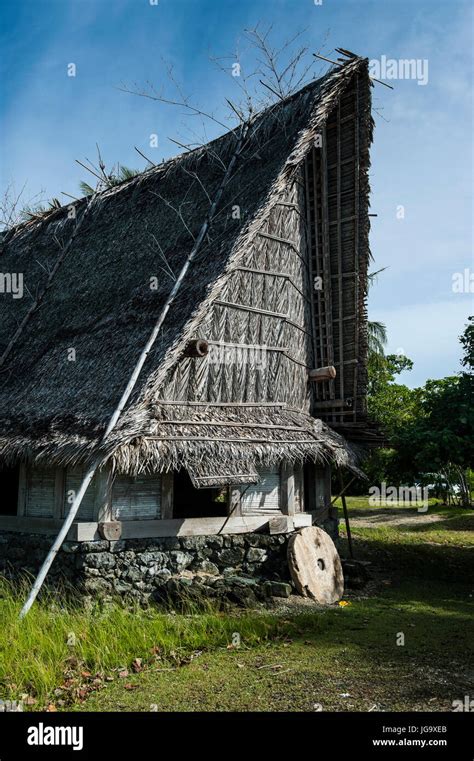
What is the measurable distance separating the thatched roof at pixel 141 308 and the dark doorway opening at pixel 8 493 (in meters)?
3.11

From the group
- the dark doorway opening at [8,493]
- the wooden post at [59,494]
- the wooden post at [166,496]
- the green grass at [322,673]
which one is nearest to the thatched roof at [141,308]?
the wooden post at [59,494]

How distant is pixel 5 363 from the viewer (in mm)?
12164

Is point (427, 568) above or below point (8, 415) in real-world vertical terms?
below

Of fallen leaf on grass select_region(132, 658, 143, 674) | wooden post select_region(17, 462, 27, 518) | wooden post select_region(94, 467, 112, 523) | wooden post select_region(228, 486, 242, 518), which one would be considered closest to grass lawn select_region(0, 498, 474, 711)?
fallen leaf on grass select_region(132, 658, 143, 674)

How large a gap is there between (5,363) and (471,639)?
9419 millimetres

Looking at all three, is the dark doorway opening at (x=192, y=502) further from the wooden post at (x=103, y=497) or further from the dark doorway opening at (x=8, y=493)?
the wooden post at (x=103, y=497)

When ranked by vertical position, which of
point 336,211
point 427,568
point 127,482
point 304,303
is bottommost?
point 427,568

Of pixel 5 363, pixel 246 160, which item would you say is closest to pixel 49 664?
pixel 5 363

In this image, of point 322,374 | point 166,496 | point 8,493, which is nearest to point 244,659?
point 166,496

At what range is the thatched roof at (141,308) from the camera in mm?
8664

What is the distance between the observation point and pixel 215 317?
992 cm

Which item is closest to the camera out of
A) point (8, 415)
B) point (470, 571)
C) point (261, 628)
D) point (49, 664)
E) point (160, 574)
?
point (49, 664)
